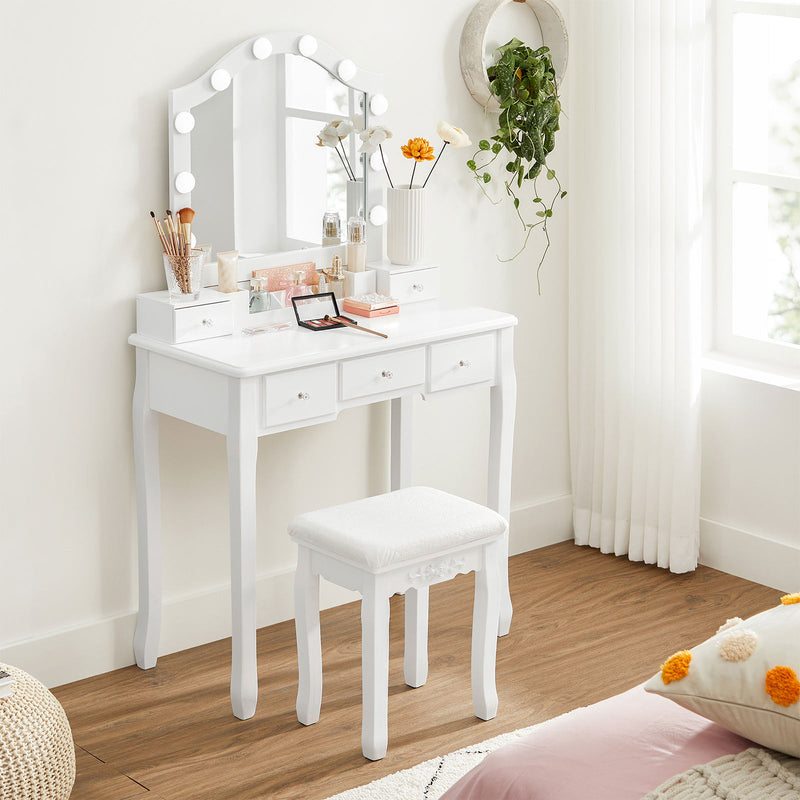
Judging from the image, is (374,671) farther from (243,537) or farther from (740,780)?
(740,780)

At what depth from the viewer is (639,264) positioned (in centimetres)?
385

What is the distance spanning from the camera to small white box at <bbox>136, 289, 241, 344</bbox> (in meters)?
3.04

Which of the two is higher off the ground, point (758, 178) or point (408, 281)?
point (758, 178)

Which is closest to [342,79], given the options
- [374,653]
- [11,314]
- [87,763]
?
[11,314]

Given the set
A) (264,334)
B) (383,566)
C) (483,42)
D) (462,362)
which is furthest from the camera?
(483,42)

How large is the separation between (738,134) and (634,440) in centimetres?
96

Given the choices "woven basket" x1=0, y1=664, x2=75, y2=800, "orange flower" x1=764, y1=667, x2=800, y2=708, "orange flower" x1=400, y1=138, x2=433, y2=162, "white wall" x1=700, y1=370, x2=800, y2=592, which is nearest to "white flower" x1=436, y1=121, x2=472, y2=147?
"orange flower" x1=400, y1=138, x2=433, y2=162

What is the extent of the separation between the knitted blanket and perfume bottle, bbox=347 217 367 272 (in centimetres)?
190

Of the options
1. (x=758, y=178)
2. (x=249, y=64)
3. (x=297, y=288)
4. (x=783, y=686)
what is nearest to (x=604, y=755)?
(x=783, y=686)

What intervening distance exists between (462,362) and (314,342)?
0.42 m

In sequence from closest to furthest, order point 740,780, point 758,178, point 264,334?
point 740,780 < point 264,334 < point 758,178

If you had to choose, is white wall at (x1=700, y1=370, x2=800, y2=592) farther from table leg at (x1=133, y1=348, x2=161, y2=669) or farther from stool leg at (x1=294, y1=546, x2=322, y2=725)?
table leg at (x1=133, y1=348, x2=161, y2=669)

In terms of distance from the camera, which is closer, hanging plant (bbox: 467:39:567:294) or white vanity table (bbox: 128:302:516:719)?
white vanity table (bbox: 128:302:516:719)

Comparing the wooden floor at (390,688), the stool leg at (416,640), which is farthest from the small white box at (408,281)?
the wooden floor at (390,688)
